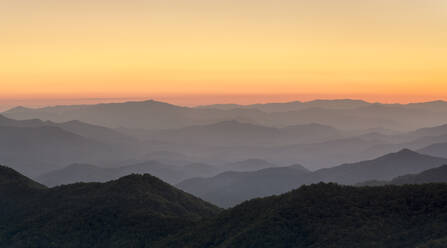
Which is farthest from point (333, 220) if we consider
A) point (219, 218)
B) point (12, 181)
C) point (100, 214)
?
point (12, 181)

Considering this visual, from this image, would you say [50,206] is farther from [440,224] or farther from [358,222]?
[440,224]

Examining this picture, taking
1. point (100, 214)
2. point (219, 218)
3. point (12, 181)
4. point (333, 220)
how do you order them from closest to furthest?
point (333, 220)
point (219, 218)
point (100, 214)
point (12, 181)

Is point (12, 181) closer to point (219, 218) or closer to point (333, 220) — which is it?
point (219, 218)

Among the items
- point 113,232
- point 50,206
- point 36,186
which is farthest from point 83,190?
point 113,232

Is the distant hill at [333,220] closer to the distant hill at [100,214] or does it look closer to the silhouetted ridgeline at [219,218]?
the silhouetted ridgeline at [219,218]

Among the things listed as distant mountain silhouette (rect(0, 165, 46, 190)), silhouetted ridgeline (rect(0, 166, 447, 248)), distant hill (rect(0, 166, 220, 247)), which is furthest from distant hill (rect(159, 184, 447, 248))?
distant mountain silhouette (rect(0, 165, 46, 190))

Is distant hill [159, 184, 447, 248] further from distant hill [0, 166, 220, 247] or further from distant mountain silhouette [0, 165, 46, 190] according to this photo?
distant mountain silhouette [0, 165, 46, 190]
